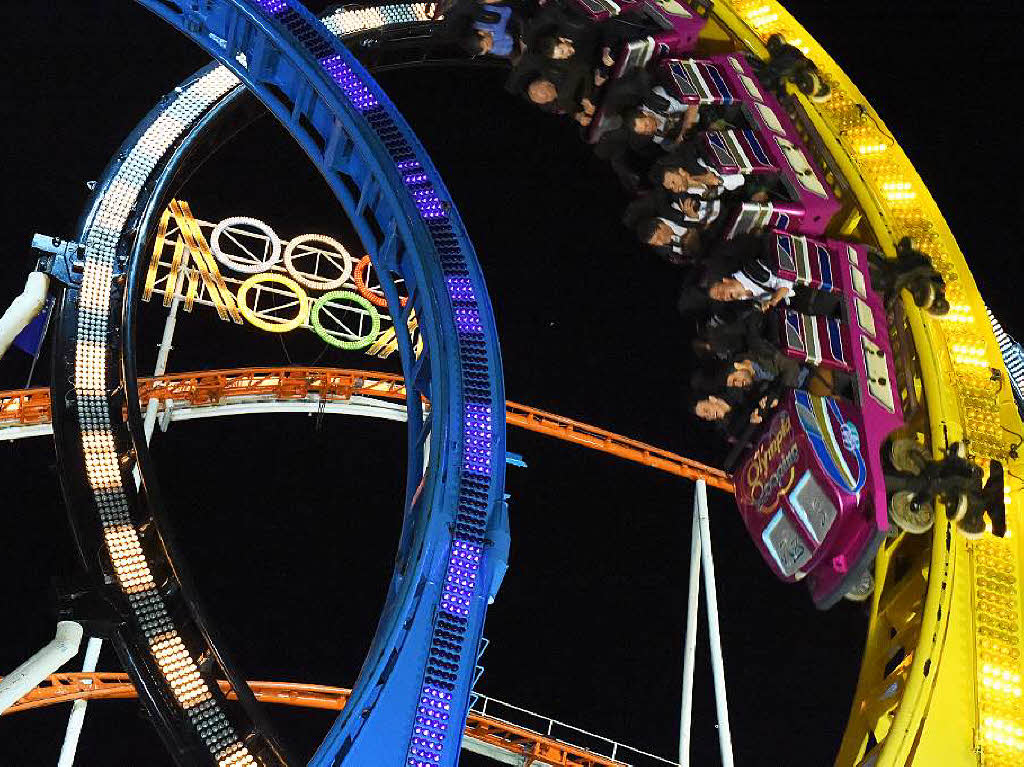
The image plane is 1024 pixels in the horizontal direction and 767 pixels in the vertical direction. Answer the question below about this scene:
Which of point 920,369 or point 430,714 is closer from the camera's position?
point 430,714

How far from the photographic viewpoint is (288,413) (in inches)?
595

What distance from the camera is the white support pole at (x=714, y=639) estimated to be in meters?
9.37

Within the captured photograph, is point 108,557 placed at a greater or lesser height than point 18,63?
lesser

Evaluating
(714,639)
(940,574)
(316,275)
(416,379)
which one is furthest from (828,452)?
(316,275)

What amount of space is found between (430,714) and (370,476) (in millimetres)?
9027

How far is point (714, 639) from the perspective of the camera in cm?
1014

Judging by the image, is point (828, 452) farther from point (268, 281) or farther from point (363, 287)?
point (268, 281)

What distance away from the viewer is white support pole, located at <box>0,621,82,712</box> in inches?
256

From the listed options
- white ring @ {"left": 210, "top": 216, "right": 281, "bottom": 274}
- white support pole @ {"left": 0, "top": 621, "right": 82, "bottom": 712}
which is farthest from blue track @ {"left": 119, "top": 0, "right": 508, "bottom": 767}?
white ring @ {"left": 210, "top": 216, "right": 281, "bottom": 274}

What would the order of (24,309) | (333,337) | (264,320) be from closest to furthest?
(24,309) < (264,320) < (333,337)

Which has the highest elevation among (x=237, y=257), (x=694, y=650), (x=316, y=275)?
(x=316, y=275)

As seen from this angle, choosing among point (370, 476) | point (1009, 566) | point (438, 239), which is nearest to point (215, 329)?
point (370, 476)

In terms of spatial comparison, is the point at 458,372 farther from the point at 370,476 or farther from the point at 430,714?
the point at 370,476

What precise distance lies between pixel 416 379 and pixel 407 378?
2.9 inches
